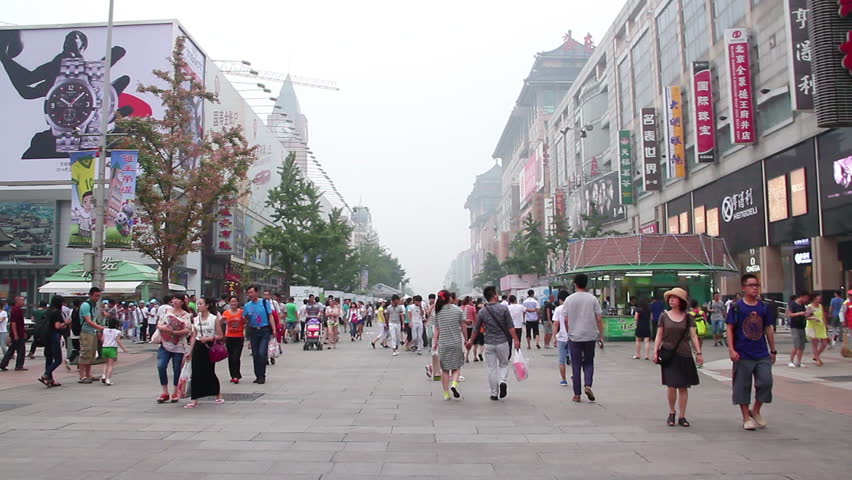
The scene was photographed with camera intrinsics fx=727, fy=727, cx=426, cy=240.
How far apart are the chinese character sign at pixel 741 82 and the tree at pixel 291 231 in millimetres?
24878

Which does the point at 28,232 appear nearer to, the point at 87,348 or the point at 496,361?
the point at 87,348

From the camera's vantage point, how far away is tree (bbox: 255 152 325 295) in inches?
1743

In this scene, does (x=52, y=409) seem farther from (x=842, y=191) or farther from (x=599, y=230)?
(x=599, y=230)

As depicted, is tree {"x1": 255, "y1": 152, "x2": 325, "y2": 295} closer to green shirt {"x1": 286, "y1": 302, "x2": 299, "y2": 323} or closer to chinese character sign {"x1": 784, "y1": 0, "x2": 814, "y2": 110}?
green shirt {"x1": 286, "y1": 302, "x2": 299, "y2": 323}

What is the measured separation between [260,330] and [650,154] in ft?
121

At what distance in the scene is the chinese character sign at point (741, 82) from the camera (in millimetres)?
32250

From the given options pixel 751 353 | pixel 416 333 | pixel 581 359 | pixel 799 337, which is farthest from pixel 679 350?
pixel 416 333

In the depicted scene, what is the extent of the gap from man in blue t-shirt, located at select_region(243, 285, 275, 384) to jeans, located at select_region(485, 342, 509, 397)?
4276mm

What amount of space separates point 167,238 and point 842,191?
23517 millimetres

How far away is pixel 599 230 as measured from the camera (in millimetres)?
49438

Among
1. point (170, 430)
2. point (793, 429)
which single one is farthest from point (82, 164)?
point (793, 429)

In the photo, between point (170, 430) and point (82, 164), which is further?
point (82, 164)

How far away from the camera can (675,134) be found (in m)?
40.6

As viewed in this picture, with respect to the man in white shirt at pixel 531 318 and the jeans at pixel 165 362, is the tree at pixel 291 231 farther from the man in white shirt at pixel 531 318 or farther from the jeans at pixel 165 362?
the jeans at pixel 165 362
